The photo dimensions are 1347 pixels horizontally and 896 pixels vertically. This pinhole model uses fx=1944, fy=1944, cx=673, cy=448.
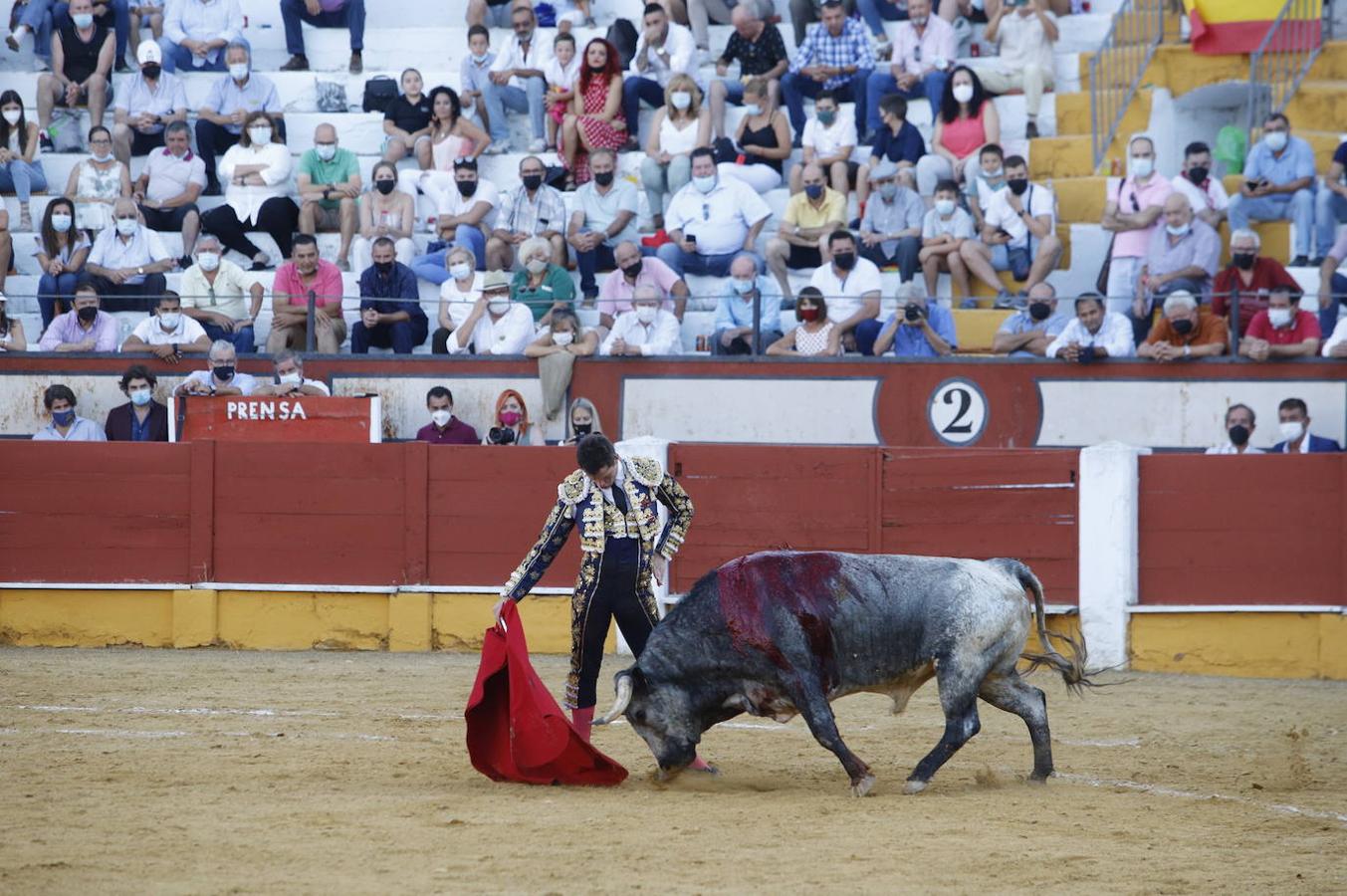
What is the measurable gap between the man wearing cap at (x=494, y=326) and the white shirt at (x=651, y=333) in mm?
493

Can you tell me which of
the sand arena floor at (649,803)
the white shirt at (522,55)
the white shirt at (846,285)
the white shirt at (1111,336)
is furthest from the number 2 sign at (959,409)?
the white shirt at (522,55)

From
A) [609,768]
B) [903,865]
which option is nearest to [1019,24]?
[609,768]

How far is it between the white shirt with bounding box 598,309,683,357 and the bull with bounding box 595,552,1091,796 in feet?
16.8

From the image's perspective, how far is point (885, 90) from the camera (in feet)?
41.7

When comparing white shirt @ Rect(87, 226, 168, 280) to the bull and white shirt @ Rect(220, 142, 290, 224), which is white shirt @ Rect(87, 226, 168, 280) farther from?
the bull

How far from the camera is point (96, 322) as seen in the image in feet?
39.2

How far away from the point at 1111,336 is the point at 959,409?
3.17 ft

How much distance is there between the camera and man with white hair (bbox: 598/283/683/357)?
1144 cm

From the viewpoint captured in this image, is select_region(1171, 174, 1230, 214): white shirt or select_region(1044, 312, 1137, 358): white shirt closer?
select_region(1044, 312, 1137, 358): white shirt

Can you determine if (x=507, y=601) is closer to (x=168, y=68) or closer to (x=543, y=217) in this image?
(x=543, y=217)

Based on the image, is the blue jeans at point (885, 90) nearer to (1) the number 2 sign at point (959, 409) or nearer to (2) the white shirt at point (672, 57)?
(2) the white shirt at point (672, 57)

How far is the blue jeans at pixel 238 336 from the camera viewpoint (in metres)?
11.9

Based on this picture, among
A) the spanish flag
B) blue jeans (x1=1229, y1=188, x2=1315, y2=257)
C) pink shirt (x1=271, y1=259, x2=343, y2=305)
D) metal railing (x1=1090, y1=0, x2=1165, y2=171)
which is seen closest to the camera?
Answer: blue jeans (x1=1229, y1=188, x2=1315, y2=257)

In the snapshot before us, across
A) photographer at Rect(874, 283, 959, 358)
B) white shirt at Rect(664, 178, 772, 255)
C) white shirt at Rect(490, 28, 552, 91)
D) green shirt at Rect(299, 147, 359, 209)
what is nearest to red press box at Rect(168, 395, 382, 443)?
white shirt at Rect(664, 178, 772, 255)
